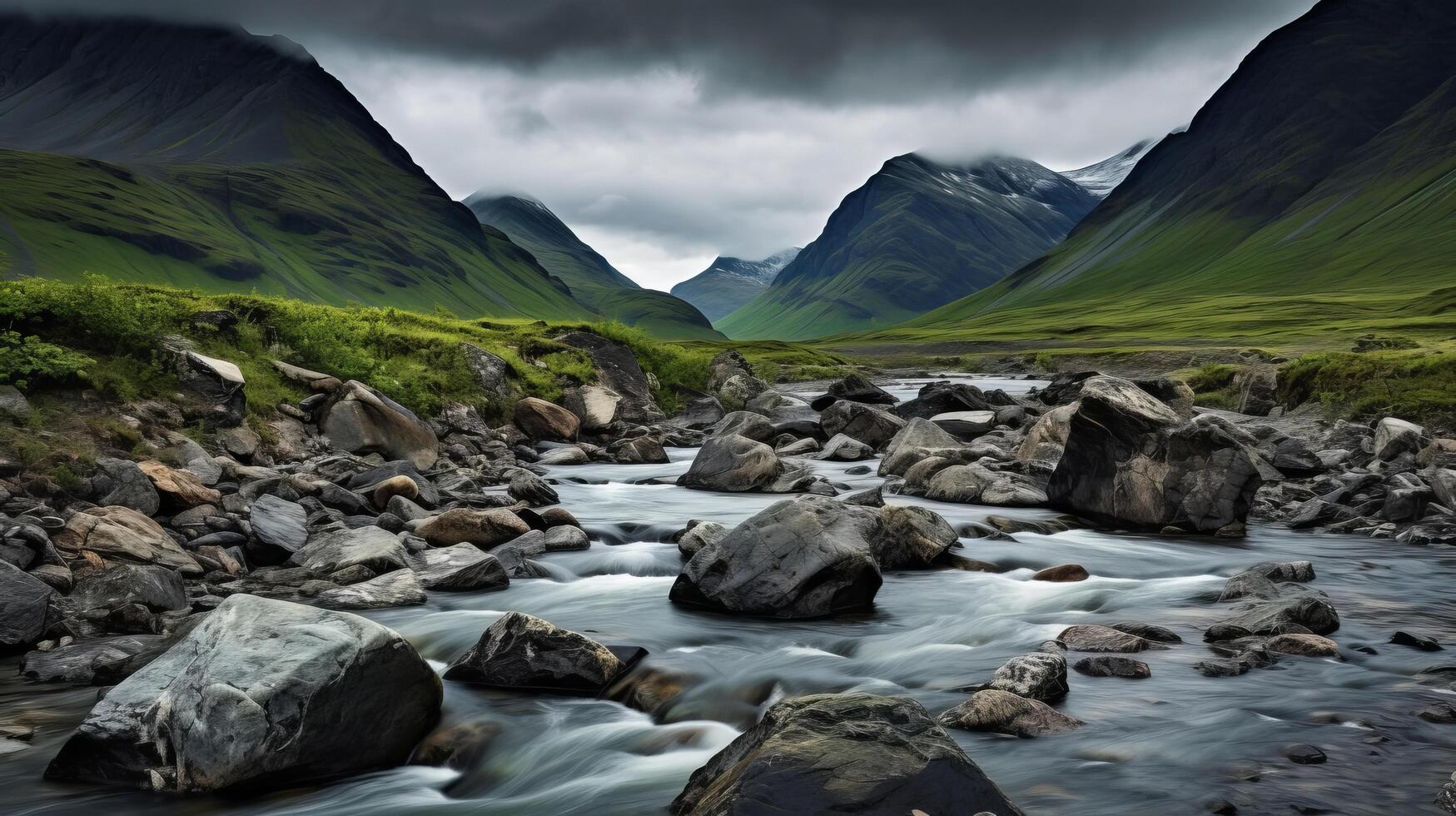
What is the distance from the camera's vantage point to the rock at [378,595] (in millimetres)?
13062

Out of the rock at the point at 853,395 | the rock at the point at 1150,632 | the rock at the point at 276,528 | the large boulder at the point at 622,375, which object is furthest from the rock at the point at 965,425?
the rock at the point at 276,528

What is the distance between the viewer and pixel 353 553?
14.5m

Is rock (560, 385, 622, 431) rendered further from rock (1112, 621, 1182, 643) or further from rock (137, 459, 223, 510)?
rock (1112, 621, 1182, 643)

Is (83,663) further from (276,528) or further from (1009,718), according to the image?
(1009,718)

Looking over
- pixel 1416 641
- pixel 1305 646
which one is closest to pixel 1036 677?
pixel 1305 646

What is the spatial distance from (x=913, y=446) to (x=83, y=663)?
2220 cm

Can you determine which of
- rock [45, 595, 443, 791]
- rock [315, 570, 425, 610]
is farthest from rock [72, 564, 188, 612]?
rock [45, 595, 443, 791]

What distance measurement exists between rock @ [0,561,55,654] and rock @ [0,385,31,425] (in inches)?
273

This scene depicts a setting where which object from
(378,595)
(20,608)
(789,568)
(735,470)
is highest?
(20,608)

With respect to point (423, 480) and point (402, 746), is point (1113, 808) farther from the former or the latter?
point (423, 480)

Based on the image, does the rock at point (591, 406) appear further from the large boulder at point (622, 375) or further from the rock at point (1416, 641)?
the rock at point (1416, 641)

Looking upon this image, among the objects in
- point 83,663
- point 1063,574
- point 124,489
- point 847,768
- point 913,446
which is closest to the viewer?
point 847,768

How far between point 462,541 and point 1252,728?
13073 mm

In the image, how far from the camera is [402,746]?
28.7 ft
